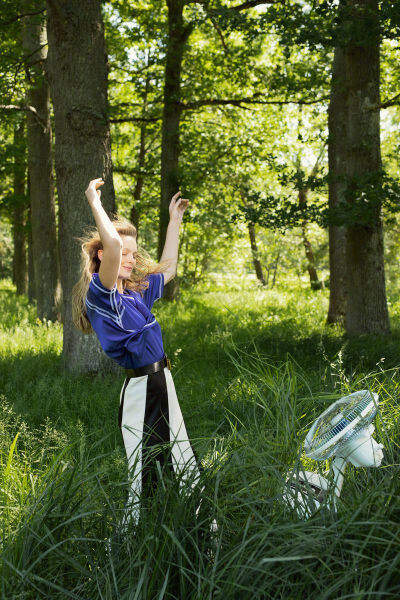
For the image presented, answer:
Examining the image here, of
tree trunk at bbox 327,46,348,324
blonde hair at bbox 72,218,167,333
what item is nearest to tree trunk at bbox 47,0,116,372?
blonde hair at bbox 72,218,167,333

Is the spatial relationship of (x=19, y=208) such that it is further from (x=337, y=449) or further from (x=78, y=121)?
(x=337, y=449)

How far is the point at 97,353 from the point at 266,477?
426 cm

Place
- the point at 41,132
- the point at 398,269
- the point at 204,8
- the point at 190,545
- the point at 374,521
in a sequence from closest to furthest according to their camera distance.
→ 1. the point at 374,521
2. the point at 190,545
3. the point at 204,8
4. the point at 41,132
5. the point at 398,269

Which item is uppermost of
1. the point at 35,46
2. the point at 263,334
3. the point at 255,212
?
the point at 35,46

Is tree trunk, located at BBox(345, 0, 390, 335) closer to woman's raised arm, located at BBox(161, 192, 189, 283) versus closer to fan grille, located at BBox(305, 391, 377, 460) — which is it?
woman's raised arm, located at BBox(161, 192, 189, 283)

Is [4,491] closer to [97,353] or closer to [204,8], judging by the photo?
Answer: [97,353]

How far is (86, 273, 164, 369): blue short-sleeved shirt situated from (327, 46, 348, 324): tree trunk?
7356mm

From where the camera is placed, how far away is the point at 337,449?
261cm

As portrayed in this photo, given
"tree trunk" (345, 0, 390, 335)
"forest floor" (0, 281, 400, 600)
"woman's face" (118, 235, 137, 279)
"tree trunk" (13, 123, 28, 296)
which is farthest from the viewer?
"tree trunk" (13, 123, 28, 296)

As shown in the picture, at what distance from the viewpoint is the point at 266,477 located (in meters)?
2.80

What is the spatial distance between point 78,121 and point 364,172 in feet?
12.6

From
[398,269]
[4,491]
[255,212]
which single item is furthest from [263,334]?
[398,269]

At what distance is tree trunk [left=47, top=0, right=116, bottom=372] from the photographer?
6562 millimetres

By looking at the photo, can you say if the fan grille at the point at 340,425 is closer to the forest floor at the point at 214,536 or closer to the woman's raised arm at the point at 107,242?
the forest floor at the point at 214,536
